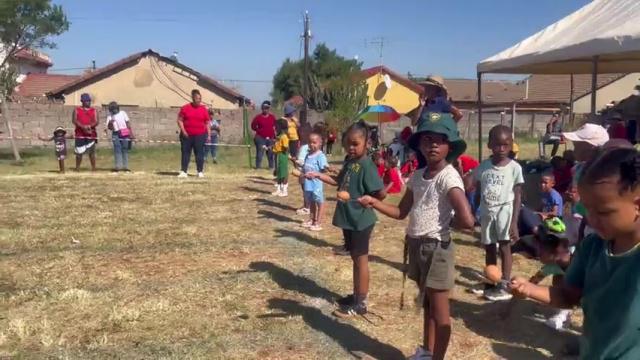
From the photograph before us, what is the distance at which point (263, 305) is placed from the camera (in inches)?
213

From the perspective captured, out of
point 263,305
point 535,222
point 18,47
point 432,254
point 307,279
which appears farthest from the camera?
point 18,47

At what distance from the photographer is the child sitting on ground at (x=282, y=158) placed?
10992mm

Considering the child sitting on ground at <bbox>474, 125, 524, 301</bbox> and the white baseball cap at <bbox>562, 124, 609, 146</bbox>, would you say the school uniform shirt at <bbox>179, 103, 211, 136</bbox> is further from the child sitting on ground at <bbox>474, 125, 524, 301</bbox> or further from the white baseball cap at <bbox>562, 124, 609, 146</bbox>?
the white baseball cap at <bbox>562, 124, 609, 146</bbox>

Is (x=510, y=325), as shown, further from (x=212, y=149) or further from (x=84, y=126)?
(x=212, y=149)

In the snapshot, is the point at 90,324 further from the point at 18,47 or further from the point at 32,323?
the point at 18,47

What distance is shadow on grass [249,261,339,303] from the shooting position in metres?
5.75

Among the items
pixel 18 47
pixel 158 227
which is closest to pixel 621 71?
pixel 158 227

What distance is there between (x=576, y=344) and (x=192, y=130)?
9.72 meters

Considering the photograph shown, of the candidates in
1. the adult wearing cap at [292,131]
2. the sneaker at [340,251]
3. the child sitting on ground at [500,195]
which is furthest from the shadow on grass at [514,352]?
the adult wearing cap at [292,131]

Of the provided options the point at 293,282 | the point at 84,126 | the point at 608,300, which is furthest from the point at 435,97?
the point at 84,126

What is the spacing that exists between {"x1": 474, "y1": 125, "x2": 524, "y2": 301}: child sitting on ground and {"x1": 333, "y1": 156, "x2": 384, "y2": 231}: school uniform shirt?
99 cm

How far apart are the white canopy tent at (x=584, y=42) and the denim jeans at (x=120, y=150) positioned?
832 centimetres

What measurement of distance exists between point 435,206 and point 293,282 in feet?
8.13

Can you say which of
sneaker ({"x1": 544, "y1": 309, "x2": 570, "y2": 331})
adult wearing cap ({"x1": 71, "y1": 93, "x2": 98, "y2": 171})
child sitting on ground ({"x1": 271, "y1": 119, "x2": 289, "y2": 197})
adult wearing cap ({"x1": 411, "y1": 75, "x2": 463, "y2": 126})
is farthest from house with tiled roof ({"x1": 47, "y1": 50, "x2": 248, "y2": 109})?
sneaker ({"x1": 544, "y1": 309, "x2": 570, "y2": 331})
